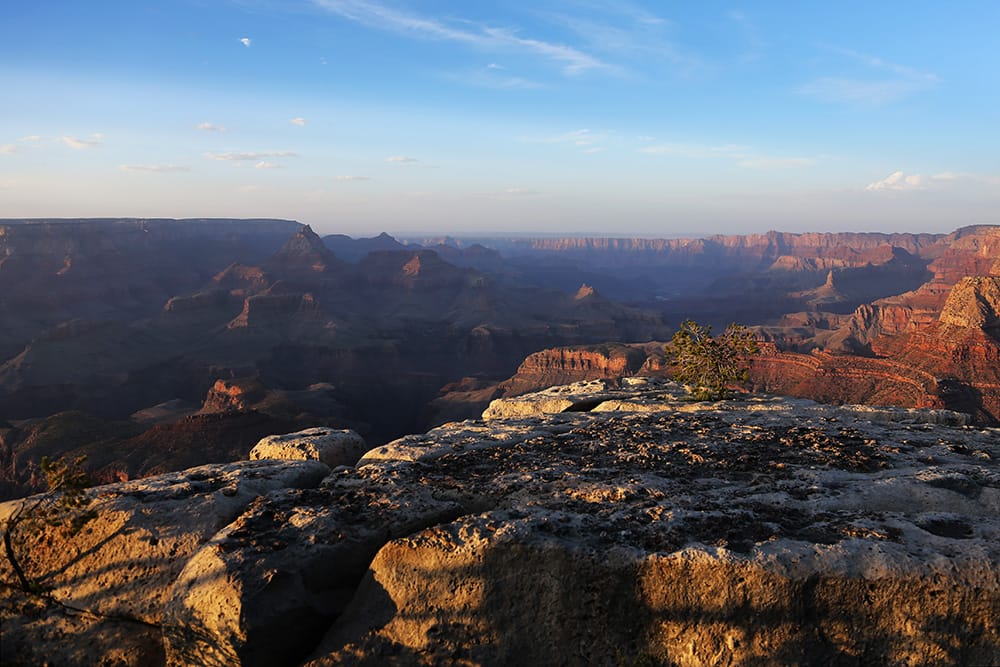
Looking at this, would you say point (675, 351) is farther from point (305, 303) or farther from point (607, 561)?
point (305, 303)

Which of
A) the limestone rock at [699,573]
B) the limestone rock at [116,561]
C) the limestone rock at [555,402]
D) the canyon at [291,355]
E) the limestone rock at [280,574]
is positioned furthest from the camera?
the canyon at [291,355]

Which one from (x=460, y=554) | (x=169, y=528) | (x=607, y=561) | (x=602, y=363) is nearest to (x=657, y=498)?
(x=607, y=561)

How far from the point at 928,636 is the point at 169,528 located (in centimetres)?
1172

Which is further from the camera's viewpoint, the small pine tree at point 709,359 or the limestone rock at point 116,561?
the small pine tree at point 709,359

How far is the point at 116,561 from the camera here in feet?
31.8

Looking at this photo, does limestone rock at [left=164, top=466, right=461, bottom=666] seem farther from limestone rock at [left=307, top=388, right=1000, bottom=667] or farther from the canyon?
the canyon

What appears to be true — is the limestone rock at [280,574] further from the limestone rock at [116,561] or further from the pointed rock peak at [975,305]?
the pointed rock peak at [975,305]

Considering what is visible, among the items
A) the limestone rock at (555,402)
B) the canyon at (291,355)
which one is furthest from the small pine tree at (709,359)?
the canyon at (291,355)

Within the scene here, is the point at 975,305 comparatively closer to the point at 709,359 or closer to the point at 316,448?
the point at 709,359

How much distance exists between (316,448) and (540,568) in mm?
8970

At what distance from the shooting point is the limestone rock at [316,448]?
50.8 feet

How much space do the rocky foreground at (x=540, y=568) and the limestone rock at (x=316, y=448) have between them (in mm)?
3482

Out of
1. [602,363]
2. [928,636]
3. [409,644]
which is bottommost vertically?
[602,363]

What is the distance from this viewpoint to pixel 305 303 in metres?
150
